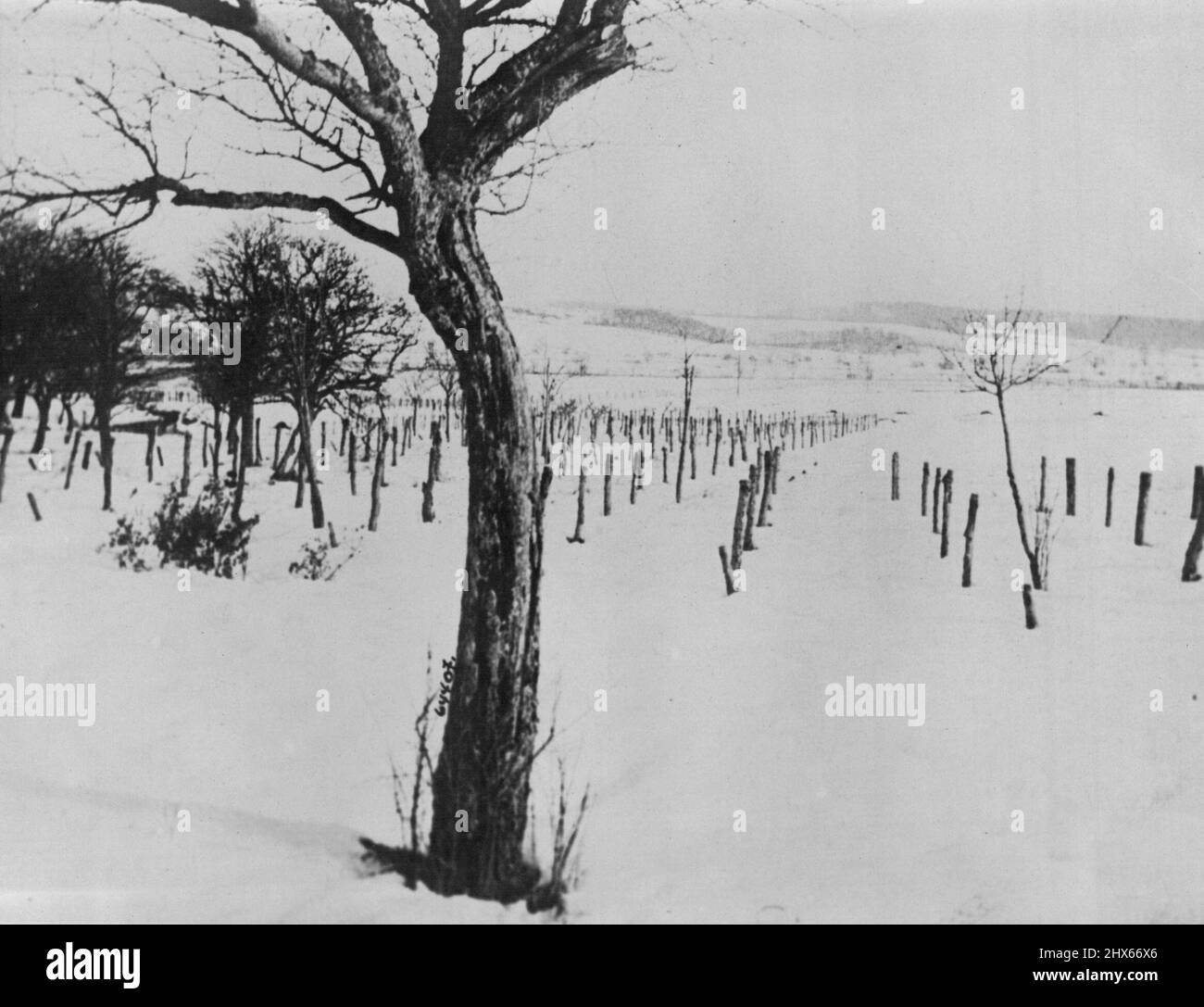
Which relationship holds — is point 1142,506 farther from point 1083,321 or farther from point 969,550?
point 1083,321

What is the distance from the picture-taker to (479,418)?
15.2 feet

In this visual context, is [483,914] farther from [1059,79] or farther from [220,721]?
[1059,79]

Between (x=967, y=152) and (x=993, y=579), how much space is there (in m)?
4.16

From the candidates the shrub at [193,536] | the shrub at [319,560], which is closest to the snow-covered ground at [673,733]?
the shrub at [193,536]

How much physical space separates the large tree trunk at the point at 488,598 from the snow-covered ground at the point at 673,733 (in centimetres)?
33

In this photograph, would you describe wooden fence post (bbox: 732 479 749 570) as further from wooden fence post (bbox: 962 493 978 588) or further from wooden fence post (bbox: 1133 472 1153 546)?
wooden fence post (bbox: 1133 472 1153 546)

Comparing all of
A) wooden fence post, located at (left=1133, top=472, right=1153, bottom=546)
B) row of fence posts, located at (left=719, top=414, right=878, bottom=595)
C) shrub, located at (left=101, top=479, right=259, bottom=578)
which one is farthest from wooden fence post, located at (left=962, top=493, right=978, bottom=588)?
shrub, located at (left=101, top=479, right=259, bottom=578)

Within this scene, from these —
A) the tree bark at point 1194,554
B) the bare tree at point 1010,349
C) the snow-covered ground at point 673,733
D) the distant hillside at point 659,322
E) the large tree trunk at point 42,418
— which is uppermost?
the distant hillside at point 659,322

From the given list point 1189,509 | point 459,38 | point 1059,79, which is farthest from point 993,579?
point 459,38

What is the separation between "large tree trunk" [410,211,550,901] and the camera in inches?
183

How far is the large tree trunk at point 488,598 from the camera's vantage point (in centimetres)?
464

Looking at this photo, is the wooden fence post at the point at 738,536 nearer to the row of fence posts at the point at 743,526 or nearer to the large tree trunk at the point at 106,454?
the row of fence posts at the point at 743,526

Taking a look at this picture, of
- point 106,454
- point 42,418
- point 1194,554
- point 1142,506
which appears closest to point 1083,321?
point 1194,554

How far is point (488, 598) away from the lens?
4660 mm
